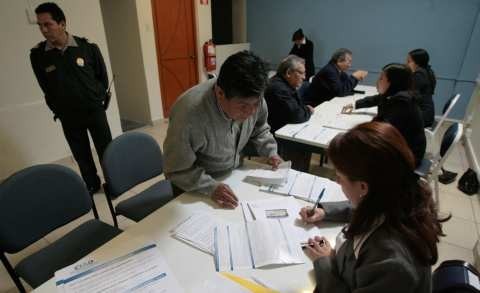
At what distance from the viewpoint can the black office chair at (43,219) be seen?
1187 mm

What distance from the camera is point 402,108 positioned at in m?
1.98

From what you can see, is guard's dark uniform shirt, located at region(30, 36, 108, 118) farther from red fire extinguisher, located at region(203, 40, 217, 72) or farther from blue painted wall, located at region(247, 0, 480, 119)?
blue painted wall, located at region(247, 0, 480, 119)

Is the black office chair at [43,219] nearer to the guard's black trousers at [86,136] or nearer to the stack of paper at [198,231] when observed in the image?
the stack of paper at [198,231]

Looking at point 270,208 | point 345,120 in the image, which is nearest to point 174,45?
point 345,120

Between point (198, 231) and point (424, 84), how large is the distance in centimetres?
300

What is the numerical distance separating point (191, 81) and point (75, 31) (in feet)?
7.39

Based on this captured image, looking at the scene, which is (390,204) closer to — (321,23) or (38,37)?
(38,37)

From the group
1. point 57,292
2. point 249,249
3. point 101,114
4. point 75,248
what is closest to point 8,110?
point 101,114

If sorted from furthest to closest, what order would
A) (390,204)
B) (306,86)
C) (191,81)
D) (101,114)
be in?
(191,81)
(306,86)
(101,114)
(390,204)

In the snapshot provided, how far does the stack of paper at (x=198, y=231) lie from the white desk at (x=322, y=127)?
101cm

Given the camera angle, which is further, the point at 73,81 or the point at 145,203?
the point at 73,81

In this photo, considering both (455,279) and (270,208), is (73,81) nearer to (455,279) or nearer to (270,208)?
(270,208)

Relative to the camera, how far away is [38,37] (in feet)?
9.11

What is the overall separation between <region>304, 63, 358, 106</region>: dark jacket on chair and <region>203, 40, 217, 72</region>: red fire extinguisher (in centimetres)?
226
